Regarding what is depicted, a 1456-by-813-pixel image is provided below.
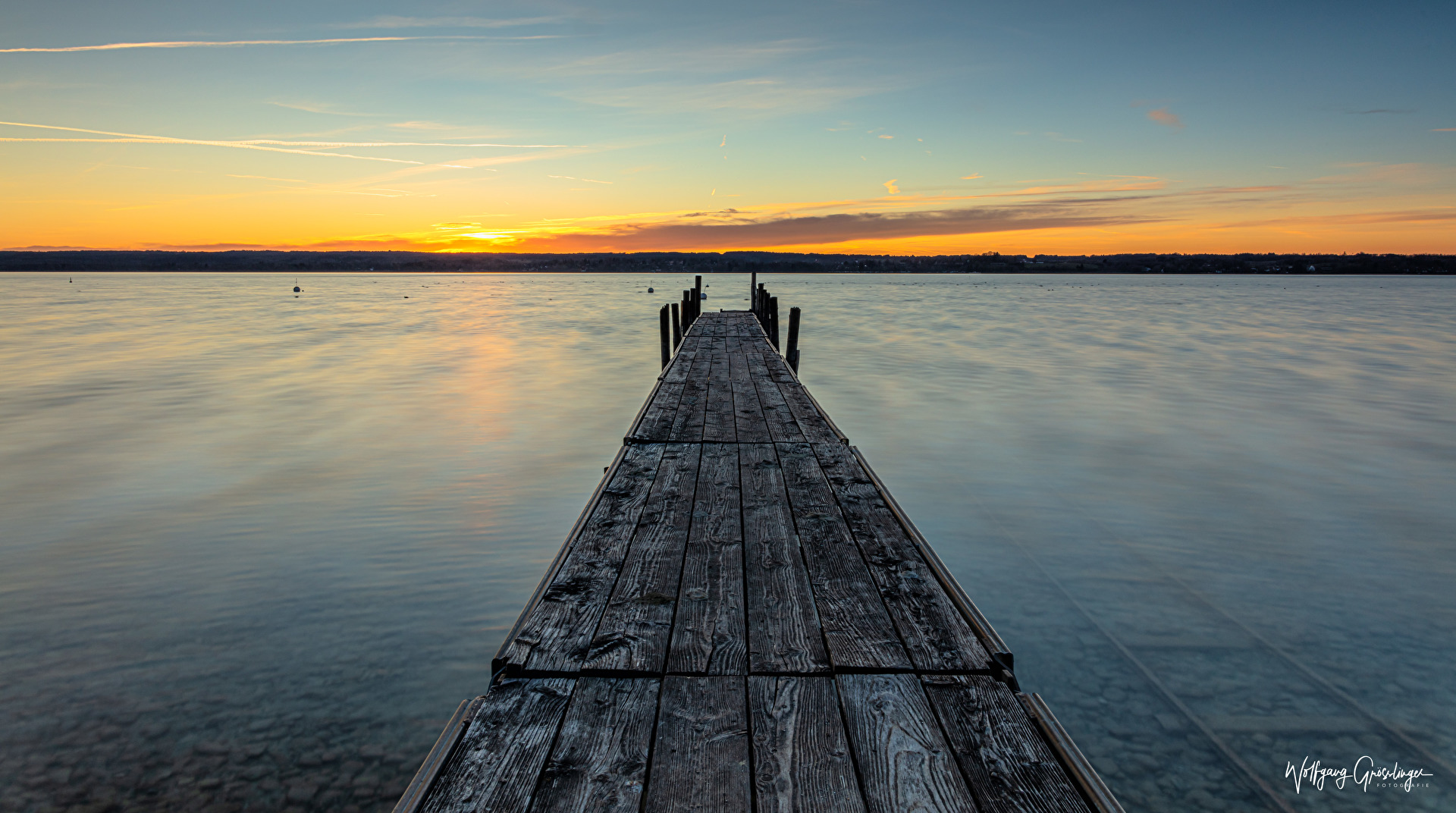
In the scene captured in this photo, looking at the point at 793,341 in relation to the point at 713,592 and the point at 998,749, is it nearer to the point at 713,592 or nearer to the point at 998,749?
the point at 713,592

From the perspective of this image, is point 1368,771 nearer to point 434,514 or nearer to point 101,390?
point 434,514

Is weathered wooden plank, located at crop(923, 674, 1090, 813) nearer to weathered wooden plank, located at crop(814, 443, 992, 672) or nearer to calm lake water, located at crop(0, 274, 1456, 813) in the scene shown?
weathered wooden plank, located at crop(814, 443, 992, 672)

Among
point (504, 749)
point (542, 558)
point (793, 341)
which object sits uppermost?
point (793, 341)

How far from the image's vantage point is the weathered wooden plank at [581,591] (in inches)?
111

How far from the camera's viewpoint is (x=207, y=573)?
6.30 metres

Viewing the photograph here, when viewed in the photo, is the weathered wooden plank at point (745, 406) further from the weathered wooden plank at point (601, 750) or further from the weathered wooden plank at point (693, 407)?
the weathered wooden plank at point (601, 750)

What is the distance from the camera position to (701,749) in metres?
2.30

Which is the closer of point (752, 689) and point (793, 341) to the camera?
point (752, 689)

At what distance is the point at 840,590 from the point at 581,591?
1.13m

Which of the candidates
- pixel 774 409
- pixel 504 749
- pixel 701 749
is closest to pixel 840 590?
pixel 701 749

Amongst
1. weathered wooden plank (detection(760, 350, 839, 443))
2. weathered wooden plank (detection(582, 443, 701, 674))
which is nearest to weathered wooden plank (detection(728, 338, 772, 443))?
weathered wooden plank (detection(760, 350, 839, 443))

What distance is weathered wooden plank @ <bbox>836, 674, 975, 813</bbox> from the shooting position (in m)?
2.11

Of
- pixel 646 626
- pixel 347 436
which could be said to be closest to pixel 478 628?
pixel 646 626

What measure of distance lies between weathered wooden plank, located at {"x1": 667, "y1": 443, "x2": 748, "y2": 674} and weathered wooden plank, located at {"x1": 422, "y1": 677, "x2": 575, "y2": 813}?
44 cm
